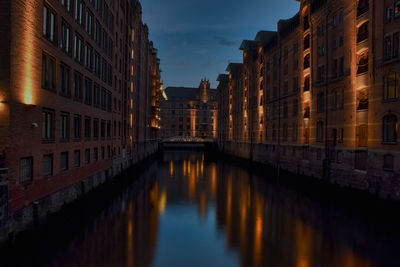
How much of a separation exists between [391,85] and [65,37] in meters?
25.9

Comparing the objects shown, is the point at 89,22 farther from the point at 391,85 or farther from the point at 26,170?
the point at 391,85

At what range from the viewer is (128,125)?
4734 cm

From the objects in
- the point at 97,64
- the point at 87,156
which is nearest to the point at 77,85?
the point at 87,156

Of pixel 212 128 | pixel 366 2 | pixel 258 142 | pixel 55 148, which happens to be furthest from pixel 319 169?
pixel 212 128

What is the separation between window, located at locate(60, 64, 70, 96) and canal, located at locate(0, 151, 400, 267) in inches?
340

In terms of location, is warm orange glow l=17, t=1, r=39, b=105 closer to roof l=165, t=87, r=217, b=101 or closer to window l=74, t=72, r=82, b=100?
window l=74, t=72, r=82, b=100

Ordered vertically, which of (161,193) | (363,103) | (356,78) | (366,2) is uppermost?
(366,2)

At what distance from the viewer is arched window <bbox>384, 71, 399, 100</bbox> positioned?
71.3 ft

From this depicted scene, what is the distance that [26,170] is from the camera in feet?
49.9

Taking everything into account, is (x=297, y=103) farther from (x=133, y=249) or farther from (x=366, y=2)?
(x=133, y=249)

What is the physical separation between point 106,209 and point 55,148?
5.95 m

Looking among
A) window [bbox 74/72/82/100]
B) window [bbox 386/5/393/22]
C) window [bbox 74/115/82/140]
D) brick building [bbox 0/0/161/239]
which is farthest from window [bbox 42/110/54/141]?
window [bbox 386/5/393/22]

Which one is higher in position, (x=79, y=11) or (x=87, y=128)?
(x=79, y=11)

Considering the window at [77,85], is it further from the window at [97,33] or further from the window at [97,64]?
the window at [97,33]
